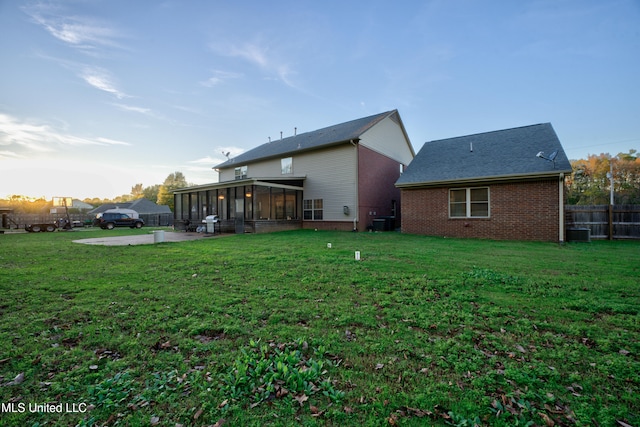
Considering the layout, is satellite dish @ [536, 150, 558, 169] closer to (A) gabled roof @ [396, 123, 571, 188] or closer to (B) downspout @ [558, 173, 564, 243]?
(A) gabled roof @ [396, 123, 571, 188]

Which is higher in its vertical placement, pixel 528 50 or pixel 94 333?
pixel 528 50

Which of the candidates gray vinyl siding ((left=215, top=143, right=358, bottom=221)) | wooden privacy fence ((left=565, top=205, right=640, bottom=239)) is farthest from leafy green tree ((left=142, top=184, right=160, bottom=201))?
wooden privacy fence ((left=565, top=205, right=640, bottom=239))

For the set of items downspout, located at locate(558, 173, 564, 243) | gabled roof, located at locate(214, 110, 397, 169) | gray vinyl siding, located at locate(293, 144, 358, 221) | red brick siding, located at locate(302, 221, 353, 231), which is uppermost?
gabled roof, located at locate(214, 110, 397, 169)

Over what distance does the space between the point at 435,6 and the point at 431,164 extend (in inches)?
291

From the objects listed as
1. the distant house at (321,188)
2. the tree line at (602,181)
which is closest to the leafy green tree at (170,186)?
the tree line at (602,181)

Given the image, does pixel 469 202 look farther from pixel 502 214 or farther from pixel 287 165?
pixel 287 165

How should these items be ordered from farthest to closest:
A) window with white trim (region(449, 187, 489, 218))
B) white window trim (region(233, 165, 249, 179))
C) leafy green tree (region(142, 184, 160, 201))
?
leafy green tree (region(142, 184, 160, 201)) < white window trim (region(233, 165, 249, 179)) < window with white trim (region(449, 187, 489, 218))

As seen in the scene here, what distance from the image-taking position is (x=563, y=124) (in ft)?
66.6

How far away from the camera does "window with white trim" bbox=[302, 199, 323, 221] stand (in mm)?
17483

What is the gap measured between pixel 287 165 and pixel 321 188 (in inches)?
153

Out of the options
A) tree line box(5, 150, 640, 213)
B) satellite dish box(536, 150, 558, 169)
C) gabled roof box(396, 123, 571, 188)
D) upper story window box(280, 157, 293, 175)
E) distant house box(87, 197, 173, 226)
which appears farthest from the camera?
distant house box(87, 197, 173, 226)

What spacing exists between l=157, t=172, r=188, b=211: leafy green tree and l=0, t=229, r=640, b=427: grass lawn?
183 ft

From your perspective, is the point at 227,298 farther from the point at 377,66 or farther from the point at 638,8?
the point at 377,66

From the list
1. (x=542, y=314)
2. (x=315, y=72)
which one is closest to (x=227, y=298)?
(x=542, y=314)
